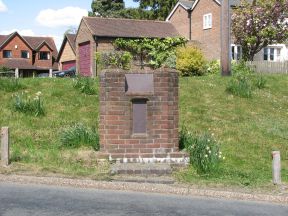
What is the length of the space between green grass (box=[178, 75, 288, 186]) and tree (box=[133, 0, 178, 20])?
134ft

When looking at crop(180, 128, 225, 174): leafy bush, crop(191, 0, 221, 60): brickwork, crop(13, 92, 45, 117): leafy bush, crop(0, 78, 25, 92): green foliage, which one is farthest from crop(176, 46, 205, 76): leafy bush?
crop(180, 128, 225, 174): leafy bush

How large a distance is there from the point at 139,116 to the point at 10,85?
6995 millimetres

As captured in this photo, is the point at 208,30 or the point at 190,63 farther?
the point at 208,30

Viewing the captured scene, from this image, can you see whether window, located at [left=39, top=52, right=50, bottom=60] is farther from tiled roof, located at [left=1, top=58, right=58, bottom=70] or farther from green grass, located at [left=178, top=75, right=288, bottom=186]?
green grass, located at [left=178, top=75, right=288, bottom=186]

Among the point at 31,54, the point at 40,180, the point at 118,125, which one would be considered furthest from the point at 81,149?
the point at 31,54

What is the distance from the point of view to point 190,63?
88.3 feet

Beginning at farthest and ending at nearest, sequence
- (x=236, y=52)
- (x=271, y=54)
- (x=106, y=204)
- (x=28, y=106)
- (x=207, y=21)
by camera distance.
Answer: (x=207, y=21), (x=271, y=54), (x=236, y=52), (x=28, y=106), (x=106, y=204)

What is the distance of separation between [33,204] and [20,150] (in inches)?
141

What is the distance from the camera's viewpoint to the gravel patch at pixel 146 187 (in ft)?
25.7

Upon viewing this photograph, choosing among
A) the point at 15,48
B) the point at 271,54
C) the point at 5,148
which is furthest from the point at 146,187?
the point at 15,48

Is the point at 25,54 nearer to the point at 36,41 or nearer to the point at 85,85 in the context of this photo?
the point at 36,41

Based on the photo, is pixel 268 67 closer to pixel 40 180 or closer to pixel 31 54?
pixel 40 180

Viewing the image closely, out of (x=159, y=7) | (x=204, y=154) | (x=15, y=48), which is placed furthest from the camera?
(x=15, y=48)

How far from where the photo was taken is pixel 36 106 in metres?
13.0
